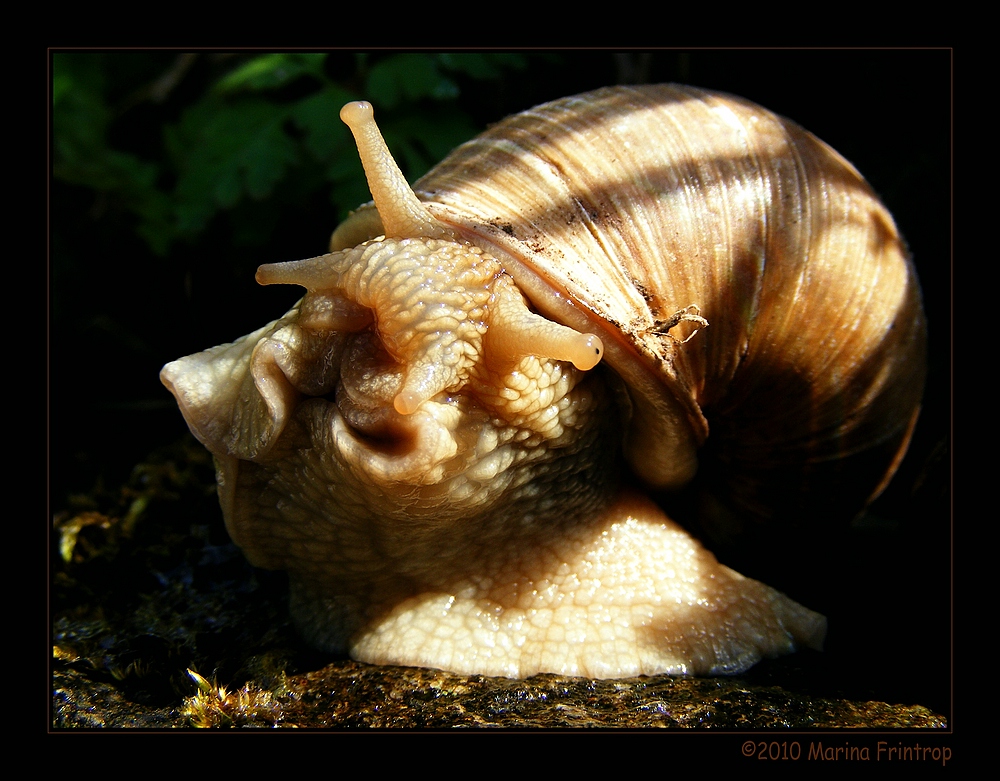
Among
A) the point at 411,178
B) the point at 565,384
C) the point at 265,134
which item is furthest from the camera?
the point at 265,134

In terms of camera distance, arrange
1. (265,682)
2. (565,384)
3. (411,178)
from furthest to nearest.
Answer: (411,178)
(565,384)
(265,682)

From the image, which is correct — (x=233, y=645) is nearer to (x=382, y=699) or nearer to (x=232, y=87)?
(x=382, y=699)

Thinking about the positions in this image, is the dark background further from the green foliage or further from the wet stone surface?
the wet stone surface

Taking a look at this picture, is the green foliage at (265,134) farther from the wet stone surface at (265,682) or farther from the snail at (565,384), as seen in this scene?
the wet stone surface at (265,682)

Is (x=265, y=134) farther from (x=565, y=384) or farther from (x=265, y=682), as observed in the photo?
(x=265, y=682)

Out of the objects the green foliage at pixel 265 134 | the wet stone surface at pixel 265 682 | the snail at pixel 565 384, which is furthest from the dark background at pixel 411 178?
the wet stone surface at pixel 265 682

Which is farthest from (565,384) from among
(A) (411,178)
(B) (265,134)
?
(B) (265,134)
